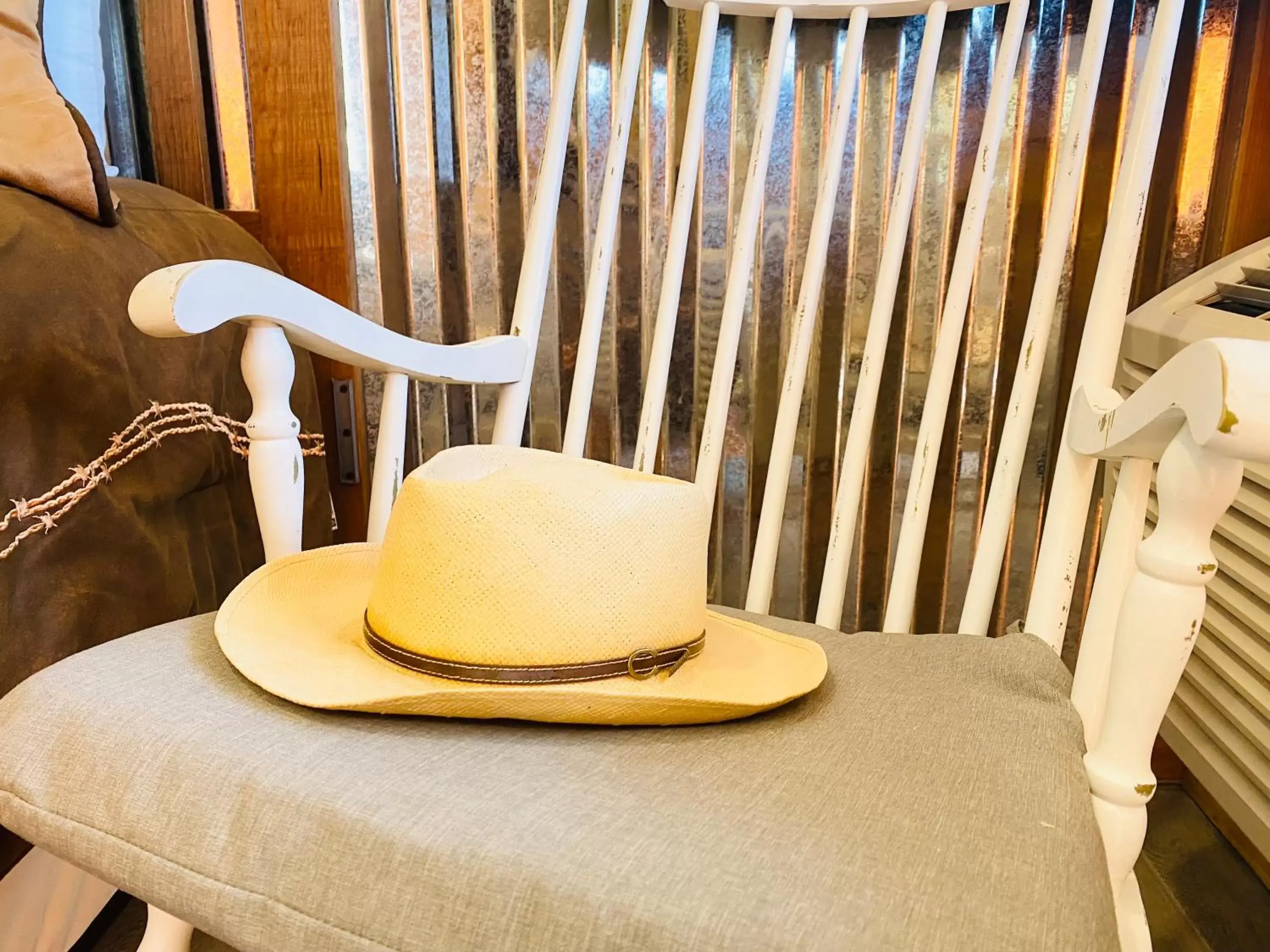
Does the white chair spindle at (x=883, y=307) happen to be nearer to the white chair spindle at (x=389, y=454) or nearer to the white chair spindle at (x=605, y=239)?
the white chair spindle at (x=605, y=239)

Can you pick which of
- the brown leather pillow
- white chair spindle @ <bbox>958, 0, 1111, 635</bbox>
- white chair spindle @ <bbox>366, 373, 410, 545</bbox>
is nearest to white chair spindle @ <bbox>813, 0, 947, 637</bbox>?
white chair spindle @ <bbox>958, 0, 1111, 635</bbox>

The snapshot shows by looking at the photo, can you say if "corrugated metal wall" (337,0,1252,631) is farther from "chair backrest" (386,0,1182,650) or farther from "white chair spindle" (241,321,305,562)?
"white chair spindle" (241,321,305,562)

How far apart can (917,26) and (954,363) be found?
398mm

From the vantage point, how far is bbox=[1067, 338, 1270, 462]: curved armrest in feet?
1.07

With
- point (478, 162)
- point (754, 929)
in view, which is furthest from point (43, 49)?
point (754, 929)

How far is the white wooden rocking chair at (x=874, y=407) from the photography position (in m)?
0.39

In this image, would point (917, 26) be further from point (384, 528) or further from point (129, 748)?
point (129, 748)

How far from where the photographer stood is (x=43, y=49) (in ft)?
2.51

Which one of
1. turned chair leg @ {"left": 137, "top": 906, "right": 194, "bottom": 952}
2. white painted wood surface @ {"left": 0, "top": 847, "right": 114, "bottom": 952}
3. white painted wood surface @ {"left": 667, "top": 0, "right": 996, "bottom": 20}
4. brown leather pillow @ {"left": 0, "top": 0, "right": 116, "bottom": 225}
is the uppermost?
white painted wood surface @ {"left": 667, "top": 0, "right": 996, "bottom": 20}

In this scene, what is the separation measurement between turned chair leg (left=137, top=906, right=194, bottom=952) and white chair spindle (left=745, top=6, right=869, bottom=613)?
0.48 metres

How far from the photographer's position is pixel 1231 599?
75 cm

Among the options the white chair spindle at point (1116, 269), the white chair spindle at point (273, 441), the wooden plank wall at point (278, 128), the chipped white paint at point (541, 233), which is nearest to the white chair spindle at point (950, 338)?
the white chair spindle at point (1116, 269)

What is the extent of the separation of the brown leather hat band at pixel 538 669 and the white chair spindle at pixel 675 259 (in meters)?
0.33

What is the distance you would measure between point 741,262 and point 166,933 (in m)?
0.67
